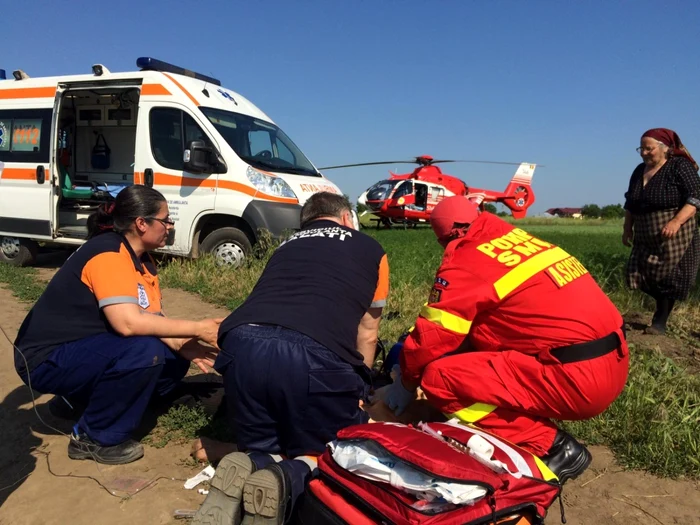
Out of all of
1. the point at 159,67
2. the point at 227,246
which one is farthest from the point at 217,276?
the point at 159,67

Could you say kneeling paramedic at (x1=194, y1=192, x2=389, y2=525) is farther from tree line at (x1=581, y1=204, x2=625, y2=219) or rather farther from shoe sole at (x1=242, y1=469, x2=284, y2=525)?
tree line at (x1=581, y1=204, x2=625, y2=219)

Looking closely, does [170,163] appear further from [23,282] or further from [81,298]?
[81,298]

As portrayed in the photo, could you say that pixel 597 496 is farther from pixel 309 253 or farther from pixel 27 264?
pixel 27 264

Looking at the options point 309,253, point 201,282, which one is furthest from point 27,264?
point 309,253

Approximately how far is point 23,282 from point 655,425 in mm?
7598

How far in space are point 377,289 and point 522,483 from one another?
3.75ft

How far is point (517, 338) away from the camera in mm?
2514

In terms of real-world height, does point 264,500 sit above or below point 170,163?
below

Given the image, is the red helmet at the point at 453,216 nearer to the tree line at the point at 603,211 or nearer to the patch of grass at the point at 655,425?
the patch of grass at the point at 655,425

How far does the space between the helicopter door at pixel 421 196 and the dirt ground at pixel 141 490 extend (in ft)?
66.5

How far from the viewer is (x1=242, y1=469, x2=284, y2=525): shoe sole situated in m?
2.09

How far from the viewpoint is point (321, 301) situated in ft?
7.96

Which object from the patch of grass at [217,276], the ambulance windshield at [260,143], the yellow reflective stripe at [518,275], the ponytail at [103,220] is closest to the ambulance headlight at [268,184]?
the ambulance windshield at [260,143]

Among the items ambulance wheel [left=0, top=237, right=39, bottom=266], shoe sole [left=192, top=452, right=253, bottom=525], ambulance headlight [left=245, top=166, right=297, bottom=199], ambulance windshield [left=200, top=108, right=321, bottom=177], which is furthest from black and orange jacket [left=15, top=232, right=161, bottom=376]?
ambulance wheel [left=0, top=237, right=39, bottom=266]
